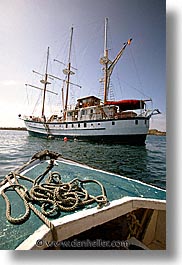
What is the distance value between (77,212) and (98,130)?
74 cm

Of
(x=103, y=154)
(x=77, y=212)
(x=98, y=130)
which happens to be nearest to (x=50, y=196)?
(x=77, y=212)

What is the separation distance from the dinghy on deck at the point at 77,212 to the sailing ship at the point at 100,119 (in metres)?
0.37

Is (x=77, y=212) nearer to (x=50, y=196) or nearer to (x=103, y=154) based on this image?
(x=50, y=196)

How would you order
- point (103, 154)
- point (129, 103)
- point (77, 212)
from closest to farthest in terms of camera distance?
point (77, 212) < point (129, 103) < point (103, 154)

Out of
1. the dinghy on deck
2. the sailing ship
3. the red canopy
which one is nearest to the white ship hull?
the sailing ship

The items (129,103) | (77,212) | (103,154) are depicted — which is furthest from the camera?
(103,154)

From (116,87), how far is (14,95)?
0.63m

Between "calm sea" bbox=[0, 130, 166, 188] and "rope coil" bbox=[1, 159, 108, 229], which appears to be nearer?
"rope coil" bbox=[1, 159, 108, 229]

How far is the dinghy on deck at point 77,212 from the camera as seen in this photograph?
2.51 feet

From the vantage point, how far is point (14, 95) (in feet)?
3.95

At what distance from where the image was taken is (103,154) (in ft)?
4.48

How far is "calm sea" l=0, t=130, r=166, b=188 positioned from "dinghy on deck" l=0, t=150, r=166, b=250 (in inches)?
3.2

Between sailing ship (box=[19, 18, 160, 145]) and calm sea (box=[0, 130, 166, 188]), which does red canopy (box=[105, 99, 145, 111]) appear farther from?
calm sea (box=[0, 130, 166, 188])

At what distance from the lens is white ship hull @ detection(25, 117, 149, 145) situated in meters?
1.38
